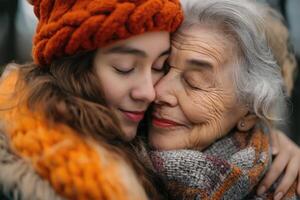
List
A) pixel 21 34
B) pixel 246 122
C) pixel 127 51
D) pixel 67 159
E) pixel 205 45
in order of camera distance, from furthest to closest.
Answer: pixel 21 34
pixel 246 122
pixel 205 45
pixel 127 51
pixel 67 159

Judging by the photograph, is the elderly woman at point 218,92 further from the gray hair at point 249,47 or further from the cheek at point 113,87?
the cheek at point 113,87

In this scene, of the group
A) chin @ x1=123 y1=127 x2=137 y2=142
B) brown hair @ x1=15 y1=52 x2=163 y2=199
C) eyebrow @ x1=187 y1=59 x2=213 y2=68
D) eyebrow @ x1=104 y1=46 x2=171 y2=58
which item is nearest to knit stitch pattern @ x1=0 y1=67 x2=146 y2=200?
brown hair @ x1=15 y1=52 x2=163 y2=199

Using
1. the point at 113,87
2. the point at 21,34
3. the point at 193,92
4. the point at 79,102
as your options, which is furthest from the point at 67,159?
the point at 21,34

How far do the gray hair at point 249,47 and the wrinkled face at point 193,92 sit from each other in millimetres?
40

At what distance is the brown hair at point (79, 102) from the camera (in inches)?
71.3

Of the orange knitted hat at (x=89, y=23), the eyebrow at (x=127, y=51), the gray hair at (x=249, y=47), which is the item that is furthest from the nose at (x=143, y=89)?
the gray hair at (x=249, y=47)

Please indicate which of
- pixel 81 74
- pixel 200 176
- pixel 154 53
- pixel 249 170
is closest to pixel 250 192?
pixel 249 170

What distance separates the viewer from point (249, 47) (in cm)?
221

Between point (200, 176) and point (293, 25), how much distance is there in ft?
8.47

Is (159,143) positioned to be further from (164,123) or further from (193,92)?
(193,92)

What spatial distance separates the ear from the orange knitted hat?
70 cm

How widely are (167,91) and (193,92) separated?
0.39 ft

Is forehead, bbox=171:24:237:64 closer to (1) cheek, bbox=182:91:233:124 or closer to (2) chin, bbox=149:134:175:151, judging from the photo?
(1) cheek, bbox=182:91:233:124

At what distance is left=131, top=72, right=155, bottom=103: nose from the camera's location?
6.58 ft
